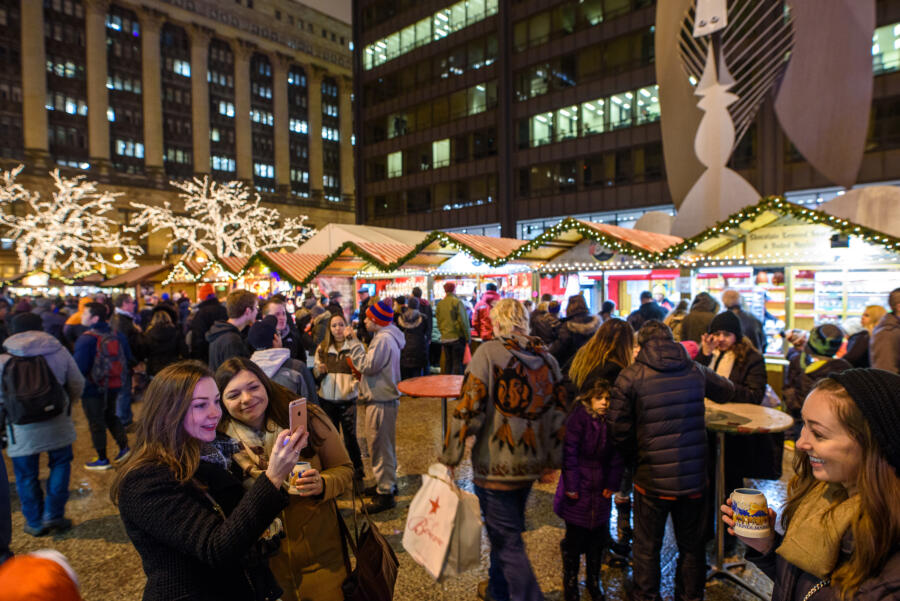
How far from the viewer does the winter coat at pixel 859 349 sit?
206 inches

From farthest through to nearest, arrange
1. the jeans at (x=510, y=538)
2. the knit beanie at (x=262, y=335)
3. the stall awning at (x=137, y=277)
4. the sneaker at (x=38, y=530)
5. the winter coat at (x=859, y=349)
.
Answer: the stall awning at (x=137, y=277)
the winter coat at (x=859, y=349)
the sneaker at (x=38, y=530)
the knit beanie at (x=262, y=335)
the jeans at (x=510, y=538)

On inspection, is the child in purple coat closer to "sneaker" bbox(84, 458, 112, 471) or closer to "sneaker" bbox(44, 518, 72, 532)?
"sneaker" bbox(44, 518, 72, 532)

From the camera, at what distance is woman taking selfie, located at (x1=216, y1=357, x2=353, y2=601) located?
2.08 m

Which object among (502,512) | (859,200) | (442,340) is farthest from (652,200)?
A: (502,512)

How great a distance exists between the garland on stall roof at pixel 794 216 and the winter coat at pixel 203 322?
745cm

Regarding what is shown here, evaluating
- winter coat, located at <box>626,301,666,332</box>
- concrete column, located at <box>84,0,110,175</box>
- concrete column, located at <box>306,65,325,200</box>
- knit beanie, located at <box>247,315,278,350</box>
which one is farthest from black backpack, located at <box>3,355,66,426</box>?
concrete column, located at <box>306,65,325,200</box>

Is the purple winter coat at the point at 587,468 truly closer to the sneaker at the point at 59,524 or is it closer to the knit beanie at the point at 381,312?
the knit beanie at the point at 381,312

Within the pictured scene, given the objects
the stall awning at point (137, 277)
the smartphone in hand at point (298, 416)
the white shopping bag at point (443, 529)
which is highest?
the stall awning at point (137, 277)

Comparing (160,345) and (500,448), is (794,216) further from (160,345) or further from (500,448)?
(160,345)

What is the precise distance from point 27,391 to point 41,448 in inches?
20.4

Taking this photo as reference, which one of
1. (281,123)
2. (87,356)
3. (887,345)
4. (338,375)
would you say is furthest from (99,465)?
(281,123)

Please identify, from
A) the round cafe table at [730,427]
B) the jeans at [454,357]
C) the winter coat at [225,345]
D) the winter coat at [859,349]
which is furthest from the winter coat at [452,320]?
the round cafe table at [730,427]

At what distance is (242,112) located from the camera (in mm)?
56906

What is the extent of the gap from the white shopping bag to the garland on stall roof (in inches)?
294
